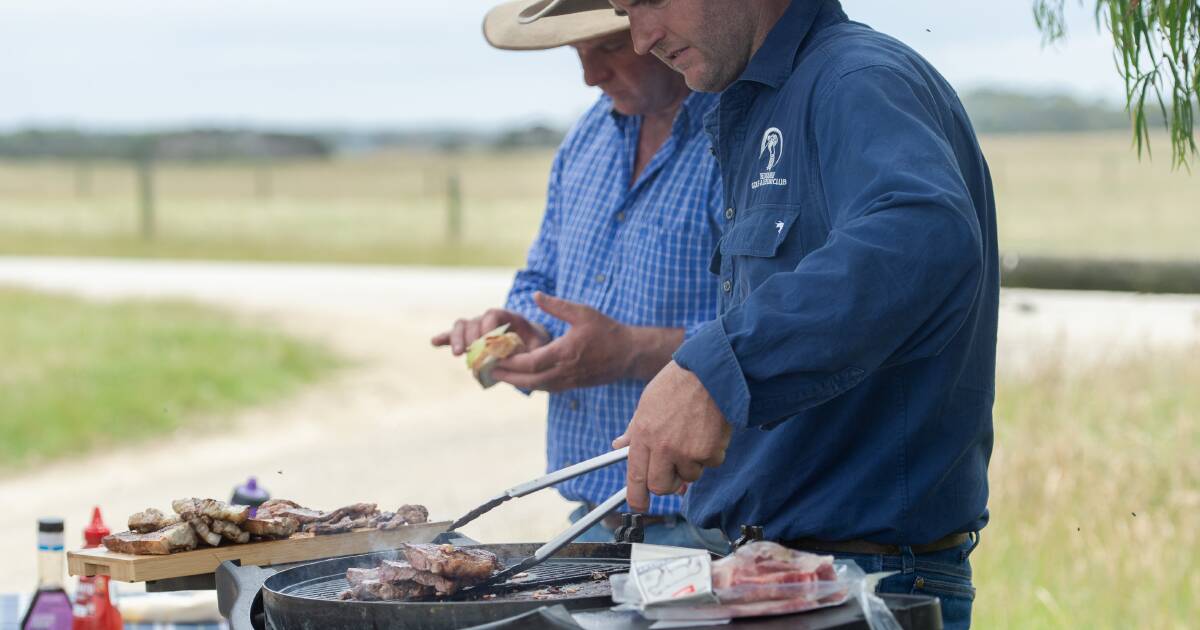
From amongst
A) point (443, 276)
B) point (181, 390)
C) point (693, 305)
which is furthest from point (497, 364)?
point (443, 276)

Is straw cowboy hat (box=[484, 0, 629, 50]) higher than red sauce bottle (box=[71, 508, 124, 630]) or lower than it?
higher

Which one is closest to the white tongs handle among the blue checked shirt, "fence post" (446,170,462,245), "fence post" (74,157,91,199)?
the blue checked shirt

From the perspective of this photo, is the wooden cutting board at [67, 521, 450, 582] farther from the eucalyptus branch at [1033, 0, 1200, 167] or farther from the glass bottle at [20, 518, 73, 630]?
the eucalyptus branch at [1033, 0, 1200, 167]

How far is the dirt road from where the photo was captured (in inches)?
301

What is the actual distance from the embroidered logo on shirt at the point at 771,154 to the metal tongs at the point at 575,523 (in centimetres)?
48

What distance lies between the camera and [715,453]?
6.09 ft

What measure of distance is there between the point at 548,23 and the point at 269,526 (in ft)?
4.78

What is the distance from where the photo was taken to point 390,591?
7.08 ft

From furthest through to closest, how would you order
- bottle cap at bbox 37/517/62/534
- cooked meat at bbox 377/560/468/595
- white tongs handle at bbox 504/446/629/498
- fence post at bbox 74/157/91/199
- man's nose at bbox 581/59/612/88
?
fence post at bbox 74/157/91/199
man's nose at bbox 581/59/612/88
bottle cap at bbox 37/517/62/534
cooked meat at bbox 377/560/468/595
white tongs handle at bbox 504/446/629/498

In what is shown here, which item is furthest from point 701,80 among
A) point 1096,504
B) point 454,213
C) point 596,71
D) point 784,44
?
point 454,213

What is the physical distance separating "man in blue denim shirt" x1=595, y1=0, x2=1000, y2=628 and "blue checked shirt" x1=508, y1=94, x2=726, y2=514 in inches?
33.1

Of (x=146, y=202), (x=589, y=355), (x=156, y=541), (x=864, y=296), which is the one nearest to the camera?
(x=864, y=296)

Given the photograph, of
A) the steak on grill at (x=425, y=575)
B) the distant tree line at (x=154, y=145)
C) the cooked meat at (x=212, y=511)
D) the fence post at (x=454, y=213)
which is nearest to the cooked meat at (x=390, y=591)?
the steak on grill at (x=425, y=575)

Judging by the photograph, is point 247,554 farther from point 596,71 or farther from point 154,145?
point 154,145
